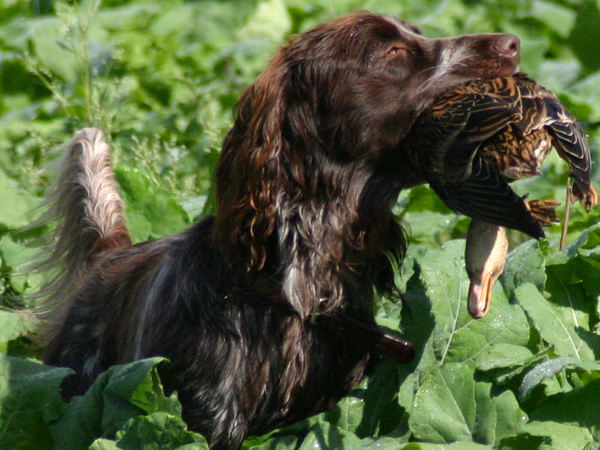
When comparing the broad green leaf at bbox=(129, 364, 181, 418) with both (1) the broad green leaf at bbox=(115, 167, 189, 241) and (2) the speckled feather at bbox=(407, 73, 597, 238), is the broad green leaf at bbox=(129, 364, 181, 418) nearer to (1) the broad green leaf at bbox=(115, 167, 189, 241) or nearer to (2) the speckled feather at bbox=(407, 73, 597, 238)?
(2) the speckled feather at bbox=(407, 73, 597, 238)

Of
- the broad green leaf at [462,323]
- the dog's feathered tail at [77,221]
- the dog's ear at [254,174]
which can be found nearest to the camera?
the dog's ear at [254,174]

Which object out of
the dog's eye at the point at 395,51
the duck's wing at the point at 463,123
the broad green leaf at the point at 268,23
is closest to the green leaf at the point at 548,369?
the duck's wing at the point at 463,123

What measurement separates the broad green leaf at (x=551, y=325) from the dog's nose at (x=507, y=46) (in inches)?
29.9

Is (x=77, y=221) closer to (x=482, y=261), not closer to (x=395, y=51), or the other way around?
(x=395, y=51)

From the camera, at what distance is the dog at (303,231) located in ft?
12.5

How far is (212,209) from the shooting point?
5.36 metres

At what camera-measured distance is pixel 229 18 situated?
928cm

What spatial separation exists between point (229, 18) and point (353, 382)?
561 centimetres

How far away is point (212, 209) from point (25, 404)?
1.73 metres

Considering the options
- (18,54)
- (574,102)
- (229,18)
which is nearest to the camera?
(574,102)

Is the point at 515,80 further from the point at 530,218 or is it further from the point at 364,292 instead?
the point at 364,292

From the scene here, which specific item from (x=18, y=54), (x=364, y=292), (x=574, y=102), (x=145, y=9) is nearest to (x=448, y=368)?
(x=364, y=292)

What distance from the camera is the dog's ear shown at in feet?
12.4

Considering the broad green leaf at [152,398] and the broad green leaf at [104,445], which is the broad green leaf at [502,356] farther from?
the broad green leaf at [104,445]
